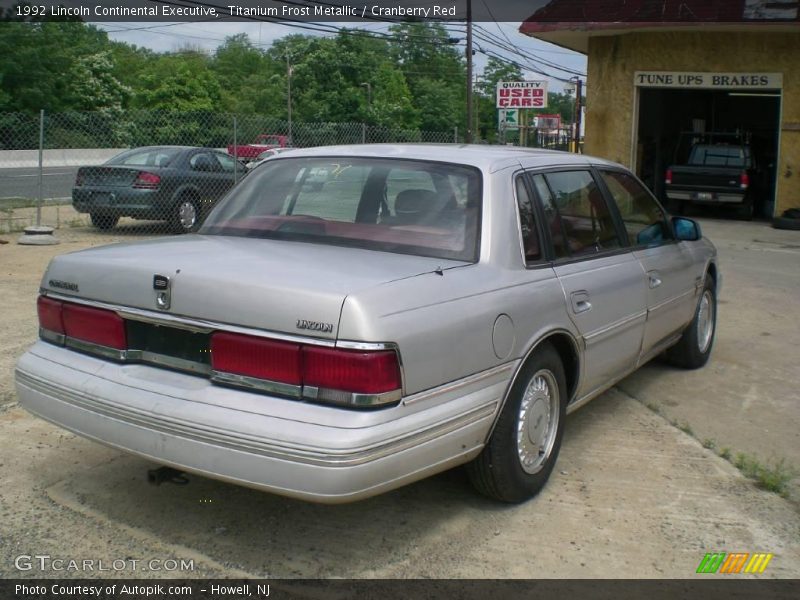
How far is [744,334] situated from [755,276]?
12.0 ft

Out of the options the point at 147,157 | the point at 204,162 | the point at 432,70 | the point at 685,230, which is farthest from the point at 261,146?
the point at 432,70

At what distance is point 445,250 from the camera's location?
154 inches

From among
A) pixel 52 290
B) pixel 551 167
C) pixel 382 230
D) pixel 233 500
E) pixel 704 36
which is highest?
pixel 704 36

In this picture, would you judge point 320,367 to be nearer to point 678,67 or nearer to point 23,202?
point 23,202

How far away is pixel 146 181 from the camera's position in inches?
528

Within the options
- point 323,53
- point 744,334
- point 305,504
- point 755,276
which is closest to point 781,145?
point 755,276

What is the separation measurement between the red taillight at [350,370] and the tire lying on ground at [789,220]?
15987 mm

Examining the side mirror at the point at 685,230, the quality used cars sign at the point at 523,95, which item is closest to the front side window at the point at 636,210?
the side mirror at the point at 685,230

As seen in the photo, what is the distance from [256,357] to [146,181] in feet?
35.6

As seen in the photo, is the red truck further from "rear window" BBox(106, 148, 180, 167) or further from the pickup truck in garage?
"rear window" BBox(106, 148, 180, 167)

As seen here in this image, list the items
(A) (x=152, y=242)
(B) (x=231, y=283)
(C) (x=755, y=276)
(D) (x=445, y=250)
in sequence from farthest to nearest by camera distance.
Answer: (C) (x=755, y=276) → (A) (x=152, y=242) → (D) (x=445, y=250) → (B) (x=231, y=283)

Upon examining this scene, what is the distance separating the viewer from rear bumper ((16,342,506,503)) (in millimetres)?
3090

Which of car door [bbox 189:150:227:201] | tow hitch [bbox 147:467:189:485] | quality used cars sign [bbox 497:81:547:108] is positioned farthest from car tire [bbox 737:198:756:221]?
quality used cars sign [bbox 497:81:547:108]

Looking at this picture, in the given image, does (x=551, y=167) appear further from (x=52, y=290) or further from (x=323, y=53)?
(x=323, y=53)
